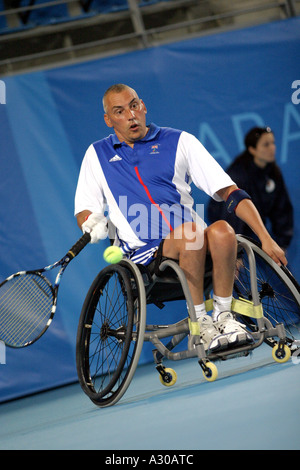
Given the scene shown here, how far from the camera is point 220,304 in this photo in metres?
2.65

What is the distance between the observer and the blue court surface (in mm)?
1657

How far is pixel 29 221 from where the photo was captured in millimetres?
4191

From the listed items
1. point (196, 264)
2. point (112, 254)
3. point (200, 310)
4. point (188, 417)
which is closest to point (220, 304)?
point (200, 310)

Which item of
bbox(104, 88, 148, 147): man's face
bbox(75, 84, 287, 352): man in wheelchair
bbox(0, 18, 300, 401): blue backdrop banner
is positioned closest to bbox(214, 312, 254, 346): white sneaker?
bbox(75, 84, 287, 352): man in wheelchair

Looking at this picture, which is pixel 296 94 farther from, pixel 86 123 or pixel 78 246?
pixel 78 246

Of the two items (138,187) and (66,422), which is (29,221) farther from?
(66,422)

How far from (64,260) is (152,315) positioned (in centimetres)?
155

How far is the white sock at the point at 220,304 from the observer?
8.66ft

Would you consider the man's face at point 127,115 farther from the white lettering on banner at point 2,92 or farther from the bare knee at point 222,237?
the white lettering on banner at point 2,92

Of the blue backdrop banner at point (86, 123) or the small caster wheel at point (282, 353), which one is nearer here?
the small caster wheel at point (282, 353)

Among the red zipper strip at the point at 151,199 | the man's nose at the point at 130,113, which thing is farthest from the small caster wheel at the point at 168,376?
the man's nose at the point at 130,113

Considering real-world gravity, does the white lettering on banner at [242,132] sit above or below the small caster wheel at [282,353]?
above

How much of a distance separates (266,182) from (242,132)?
1.20 ft
